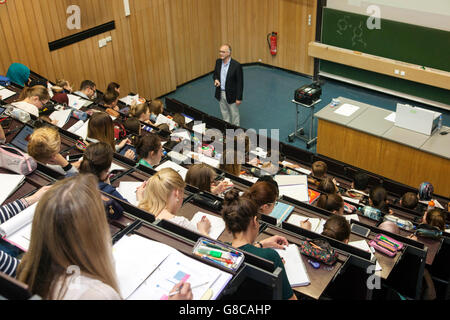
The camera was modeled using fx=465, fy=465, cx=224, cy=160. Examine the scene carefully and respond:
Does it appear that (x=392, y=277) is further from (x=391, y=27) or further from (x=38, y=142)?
(x=391, y=27)

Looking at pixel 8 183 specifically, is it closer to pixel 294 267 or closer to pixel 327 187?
pixel 294 267

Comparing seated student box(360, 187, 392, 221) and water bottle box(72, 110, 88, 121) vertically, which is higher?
water bottle box(72, 110, 88, 121)

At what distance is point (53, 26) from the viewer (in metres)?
8.10

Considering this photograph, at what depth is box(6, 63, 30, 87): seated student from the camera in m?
7.07

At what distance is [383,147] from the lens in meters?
7.52

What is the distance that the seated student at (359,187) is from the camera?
6023 mm

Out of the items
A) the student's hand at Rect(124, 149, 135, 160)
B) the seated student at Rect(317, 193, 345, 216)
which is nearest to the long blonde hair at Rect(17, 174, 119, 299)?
the student's hand at Rect(124, 149, 135, 160)

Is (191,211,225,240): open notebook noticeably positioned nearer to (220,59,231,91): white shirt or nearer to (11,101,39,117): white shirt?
(11,101,39,117): white shirt

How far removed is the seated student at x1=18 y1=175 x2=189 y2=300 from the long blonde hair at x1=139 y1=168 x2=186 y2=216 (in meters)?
1.18

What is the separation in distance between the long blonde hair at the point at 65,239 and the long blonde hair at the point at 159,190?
1.18 metres

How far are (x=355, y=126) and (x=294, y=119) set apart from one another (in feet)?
6.33

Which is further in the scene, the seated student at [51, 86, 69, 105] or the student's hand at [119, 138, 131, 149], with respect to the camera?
the seated student at [51, 86, 69, 105]

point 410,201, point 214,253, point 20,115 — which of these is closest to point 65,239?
point 214,253

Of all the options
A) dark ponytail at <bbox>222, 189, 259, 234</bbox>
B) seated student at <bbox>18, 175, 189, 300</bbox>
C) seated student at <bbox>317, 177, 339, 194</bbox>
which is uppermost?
seated student at <bbox>18, 175, 189, 300</bbox>
